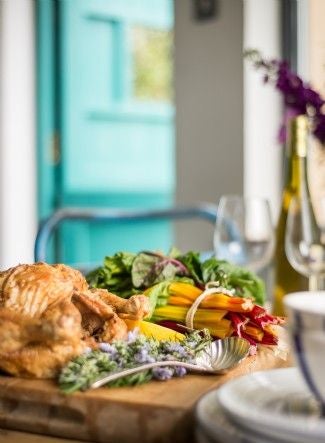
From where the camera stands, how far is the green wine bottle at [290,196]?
4.41 ft

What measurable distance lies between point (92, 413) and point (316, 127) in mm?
840

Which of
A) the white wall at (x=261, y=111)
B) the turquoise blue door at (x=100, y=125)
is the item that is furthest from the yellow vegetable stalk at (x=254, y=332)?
the turquoise blue door at (x=100, y=125)

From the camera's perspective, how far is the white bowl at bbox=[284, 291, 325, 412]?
529 mm

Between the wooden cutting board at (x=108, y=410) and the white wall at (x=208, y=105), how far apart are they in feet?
7.05

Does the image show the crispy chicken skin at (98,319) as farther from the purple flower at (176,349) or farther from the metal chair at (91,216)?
the metal chair at (91,216)

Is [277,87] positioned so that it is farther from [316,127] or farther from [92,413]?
[92,413]

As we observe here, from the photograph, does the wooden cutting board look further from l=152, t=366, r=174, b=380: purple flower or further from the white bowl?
the white bowl

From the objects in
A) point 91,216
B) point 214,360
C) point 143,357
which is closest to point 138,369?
point 143,357

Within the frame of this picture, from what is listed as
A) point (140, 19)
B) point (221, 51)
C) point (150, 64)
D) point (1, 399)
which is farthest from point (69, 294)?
point (150, 64)

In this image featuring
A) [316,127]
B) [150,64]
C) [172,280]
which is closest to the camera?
[172,280]

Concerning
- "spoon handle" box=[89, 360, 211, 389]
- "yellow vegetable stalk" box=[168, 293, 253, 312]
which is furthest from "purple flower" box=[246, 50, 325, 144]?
"spoon handle" box=[89, 360, 211, 389]

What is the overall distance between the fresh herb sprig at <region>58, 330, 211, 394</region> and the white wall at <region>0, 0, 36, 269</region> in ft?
8.46

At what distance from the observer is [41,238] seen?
6.10 feet

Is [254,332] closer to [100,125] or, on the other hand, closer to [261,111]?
[261,111]
